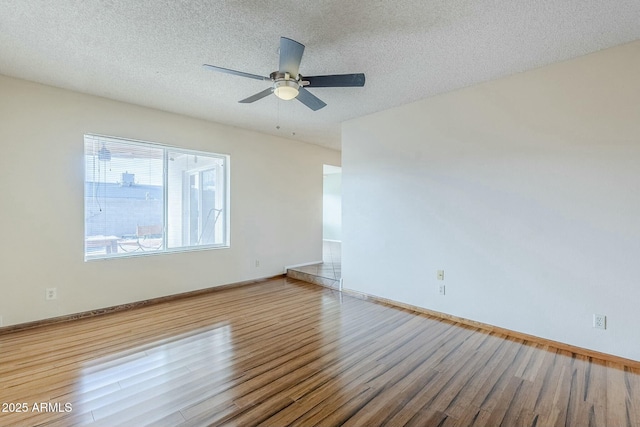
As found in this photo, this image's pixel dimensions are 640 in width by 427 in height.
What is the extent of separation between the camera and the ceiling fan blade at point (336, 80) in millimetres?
2211

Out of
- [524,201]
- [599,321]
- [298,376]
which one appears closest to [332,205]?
[524,201]

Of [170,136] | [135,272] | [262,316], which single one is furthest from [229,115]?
[262,316]

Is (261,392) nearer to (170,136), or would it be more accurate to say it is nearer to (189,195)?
(189,195)

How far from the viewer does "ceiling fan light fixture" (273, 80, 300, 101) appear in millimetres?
2246

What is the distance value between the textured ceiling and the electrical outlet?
7.36 ft

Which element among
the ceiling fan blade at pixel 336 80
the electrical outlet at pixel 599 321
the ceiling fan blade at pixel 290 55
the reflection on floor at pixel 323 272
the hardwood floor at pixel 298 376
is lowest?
the hardwood floor at pixel 298 376

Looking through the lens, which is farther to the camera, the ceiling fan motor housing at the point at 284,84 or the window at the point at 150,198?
the window at the point at 150,198

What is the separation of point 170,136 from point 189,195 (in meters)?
0.88

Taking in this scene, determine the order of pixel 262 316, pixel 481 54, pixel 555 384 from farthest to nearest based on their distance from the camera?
1. pixel 262 316
2. pixel 481 54
3. pixel 555 384

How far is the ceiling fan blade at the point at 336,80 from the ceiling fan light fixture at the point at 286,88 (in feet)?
0.30

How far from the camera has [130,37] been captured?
2.29 metres

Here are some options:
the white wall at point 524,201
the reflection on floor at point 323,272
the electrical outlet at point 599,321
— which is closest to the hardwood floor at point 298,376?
the electrical outlet at point 599,321

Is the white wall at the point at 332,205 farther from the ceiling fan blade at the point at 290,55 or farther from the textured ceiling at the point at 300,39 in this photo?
the ceiling fan blade at the point at 290,55

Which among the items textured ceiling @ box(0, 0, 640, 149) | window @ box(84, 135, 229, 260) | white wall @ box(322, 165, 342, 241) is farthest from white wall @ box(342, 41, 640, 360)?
white wall @ box(322, 165, 342, 241)
